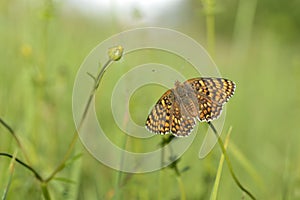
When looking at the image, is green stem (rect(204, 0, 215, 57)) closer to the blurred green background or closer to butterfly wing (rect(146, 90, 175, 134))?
the blurred green background

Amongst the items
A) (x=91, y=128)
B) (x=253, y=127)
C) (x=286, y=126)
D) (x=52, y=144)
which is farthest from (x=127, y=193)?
(x=286, y=126)

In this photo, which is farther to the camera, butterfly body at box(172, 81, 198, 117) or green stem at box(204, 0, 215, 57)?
green stem at box(204, 0, 215, 57)

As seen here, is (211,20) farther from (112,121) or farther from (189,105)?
(112,121)

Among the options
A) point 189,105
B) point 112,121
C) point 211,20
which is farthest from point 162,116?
point 112,121

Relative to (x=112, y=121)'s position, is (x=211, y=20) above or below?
above

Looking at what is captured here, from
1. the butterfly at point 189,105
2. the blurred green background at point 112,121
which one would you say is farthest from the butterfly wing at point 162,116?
the blurred green background at point 112,121

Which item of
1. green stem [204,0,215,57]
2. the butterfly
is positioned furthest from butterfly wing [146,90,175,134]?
green stem [204,0,215,57]
